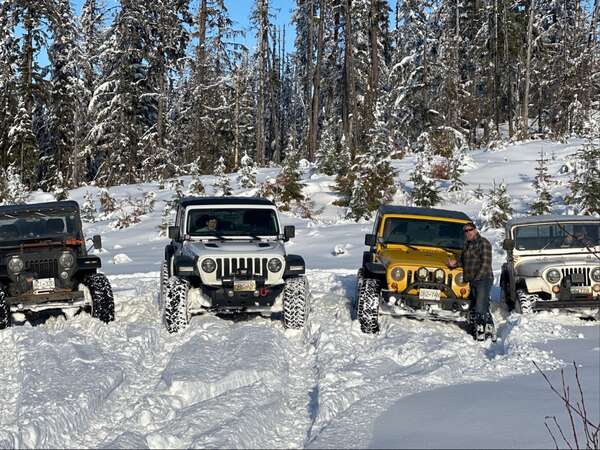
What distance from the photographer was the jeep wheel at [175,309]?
388 inches

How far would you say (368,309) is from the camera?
389 inches

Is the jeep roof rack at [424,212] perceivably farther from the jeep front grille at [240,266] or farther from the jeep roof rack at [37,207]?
the jeep roof rack at [37,207]

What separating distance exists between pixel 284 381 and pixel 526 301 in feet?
15.1

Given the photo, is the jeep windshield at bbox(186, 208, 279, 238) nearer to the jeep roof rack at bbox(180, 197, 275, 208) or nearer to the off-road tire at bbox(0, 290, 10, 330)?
the jeep roof rack at bbox(180, 197, 275, 208)

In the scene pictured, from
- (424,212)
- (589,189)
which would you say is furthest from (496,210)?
(424,212)

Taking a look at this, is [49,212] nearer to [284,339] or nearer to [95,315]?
[95,315]

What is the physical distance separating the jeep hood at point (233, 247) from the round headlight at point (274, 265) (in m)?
0.15

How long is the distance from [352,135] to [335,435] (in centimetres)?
3165

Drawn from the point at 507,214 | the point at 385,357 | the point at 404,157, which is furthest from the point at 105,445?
the point at 404,157

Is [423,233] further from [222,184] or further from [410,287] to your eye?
[222,184]

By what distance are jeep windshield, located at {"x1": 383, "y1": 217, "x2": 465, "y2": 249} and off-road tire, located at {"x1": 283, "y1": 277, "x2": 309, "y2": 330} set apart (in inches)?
72.8

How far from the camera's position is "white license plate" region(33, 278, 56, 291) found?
1042 cm

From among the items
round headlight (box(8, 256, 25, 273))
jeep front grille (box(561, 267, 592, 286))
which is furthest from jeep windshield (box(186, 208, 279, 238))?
jeep front grille (box(561, 267, 592, 286))

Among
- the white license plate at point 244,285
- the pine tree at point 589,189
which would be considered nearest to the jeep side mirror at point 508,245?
the white license plate at point 244,285
